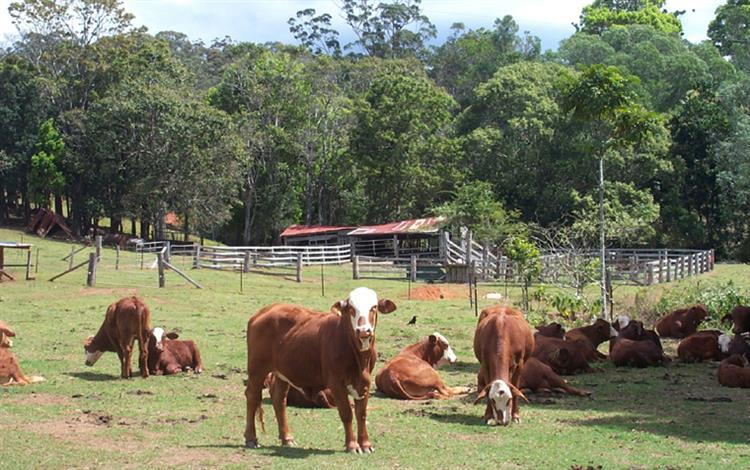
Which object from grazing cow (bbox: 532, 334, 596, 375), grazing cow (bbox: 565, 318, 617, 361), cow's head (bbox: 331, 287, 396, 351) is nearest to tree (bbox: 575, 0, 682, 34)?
grazing cow (bbox: 565, 318, 617, 361)

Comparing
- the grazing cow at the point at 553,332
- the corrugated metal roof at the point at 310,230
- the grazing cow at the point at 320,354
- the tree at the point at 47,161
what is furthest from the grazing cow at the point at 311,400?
the tree at the point at 47,161

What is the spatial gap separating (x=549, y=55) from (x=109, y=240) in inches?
1761

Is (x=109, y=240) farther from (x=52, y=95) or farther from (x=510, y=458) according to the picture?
(x=510, y=458)

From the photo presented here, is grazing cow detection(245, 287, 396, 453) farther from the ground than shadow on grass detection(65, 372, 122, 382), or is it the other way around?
grazing cow detection(245, 287, 396, 453)

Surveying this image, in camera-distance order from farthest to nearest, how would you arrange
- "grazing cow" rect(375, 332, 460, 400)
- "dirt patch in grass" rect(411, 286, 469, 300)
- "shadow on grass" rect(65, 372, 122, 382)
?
"dirt patch in grass" rect(411, 286, 469, 300) → "shadow on grass" rect(65, 372, 122, 382) → "grazing cow" rect(375, 332, 460, 400)

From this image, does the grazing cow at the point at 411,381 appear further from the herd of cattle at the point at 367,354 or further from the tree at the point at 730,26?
the tree at the point at 730,26

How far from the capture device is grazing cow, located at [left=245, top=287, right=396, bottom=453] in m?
9.85

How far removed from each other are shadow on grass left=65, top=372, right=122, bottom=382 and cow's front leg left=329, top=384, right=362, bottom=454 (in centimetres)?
683

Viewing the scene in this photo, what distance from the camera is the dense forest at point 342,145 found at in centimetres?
5828

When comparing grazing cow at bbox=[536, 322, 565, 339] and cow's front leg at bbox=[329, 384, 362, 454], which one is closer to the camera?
cow's front leg at bbox=[329, 384, 362, 454]

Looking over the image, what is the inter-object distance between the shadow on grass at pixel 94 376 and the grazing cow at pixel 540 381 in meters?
6.49

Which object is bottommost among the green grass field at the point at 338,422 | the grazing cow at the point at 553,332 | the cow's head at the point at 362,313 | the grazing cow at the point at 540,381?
the green grass field at the point at 338,422

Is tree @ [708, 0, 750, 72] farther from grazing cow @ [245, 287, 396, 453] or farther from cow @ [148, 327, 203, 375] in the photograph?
grazing cow @ [245, 287, 396, 453]

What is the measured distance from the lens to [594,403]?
14.2 meters
